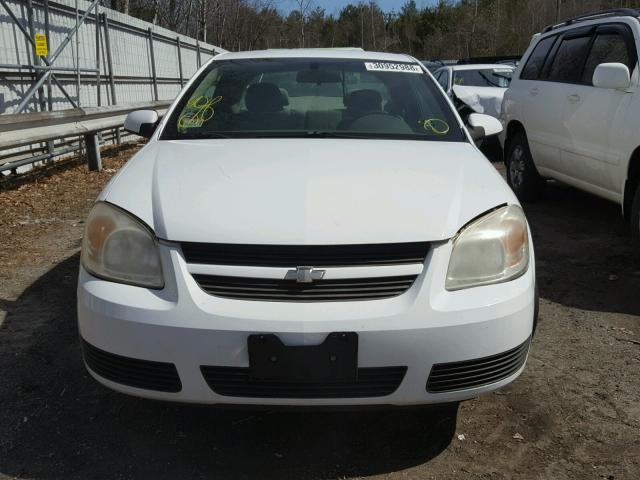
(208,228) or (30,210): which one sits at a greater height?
(208,228)

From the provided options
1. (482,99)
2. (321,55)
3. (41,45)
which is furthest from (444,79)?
(321,55)

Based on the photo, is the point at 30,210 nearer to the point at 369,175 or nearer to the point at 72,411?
the point at 72,411

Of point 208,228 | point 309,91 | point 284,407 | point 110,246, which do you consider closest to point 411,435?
point 284,407

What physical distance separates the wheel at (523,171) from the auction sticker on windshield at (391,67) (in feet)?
9.64

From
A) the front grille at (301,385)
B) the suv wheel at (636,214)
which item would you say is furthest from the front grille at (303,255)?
the suv wheel at (636,214)

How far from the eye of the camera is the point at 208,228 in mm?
2180

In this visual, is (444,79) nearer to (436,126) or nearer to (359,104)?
(359,104)

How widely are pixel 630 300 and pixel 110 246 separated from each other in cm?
323

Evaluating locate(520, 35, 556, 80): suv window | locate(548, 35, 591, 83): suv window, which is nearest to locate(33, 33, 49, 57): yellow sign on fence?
locate(520, 35, 556, 80): suv window

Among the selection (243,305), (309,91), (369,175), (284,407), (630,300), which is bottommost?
(630,300)

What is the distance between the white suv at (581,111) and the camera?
14.9 feet

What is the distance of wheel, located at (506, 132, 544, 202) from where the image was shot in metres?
6.44

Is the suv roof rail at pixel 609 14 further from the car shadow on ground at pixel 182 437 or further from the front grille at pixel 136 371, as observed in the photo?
the front grille at pixel 136 371

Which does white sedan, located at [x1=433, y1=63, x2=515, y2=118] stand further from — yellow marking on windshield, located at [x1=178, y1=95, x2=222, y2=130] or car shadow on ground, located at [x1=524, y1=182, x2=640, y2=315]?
yellow marking on windshield, located at [x1=178, y1=95, x2=222, y2=130]
